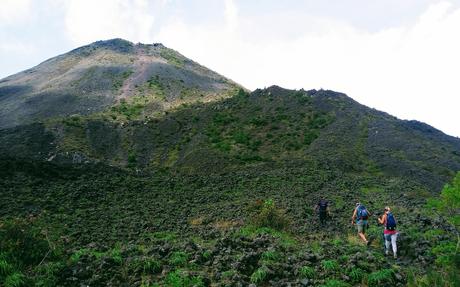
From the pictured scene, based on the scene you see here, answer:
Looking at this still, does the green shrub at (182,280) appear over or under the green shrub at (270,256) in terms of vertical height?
under

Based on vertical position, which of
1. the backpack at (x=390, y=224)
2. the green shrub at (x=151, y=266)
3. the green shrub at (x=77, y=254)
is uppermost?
the backpack at (x=390, y=224)

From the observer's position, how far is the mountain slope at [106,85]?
75.1m

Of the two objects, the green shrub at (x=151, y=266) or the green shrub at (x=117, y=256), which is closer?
the green shrub at (x=151, y=266)

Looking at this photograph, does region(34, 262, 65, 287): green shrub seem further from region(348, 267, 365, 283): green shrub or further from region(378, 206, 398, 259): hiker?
→ region(378, 206, 398, 259): hiker

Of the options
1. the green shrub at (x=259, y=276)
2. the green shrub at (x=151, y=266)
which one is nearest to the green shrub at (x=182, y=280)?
the green shrub at (x=151, y=266)

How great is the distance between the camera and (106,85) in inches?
3593

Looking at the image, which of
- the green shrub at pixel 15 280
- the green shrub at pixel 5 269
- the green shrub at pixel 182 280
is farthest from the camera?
the green shrub at pixel 5 269

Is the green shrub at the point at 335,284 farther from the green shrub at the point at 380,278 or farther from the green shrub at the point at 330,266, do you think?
the green shrub at the point at 330,266

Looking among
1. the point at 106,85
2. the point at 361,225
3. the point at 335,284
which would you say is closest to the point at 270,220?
the point at 361,225

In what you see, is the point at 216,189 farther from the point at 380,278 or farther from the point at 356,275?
the point at 380,278

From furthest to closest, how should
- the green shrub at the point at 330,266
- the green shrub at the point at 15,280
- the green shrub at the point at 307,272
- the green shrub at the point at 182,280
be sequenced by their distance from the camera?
the green shrub at the point at 330,266
the green shrub at the point at 307,272
the green shrub at the point at 15,280
the green shrub at the point at 182,280

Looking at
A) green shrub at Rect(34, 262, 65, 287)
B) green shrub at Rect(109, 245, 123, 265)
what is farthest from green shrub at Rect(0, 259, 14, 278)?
green shrub at Rect(109, 245, 123, 265)

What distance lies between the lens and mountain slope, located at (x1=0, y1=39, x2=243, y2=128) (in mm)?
75062

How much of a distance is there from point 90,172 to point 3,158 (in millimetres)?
6789
